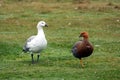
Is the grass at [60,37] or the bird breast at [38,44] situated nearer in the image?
the grass at [60,37]

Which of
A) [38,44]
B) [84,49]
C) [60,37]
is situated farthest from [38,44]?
[60,37]

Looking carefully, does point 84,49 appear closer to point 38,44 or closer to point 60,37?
point 38,44

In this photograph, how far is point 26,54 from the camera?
22.2 m

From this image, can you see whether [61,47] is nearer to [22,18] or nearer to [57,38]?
[57,38]

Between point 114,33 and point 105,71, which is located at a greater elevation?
point 105,71

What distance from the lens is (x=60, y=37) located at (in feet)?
87.7

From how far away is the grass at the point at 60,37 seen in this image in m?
17.3

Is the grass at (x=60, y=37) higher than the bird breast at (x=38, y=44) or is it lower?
lower

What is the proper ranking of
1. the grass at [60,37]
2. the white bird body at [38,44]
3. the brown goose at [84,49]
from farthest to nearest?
the white bird body at [38,44] → the brown goose at [84,49] → the grass at [60,37]

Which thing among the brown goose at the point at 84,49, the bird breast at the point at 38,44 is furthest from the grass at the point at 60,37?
the bird breast at the point at 38,44

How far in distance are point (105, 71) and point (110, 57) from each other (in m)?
3.46

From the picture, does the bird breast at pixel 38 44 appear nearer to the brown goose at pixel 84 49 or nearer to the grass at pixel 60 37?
the grass at pixel 60 37

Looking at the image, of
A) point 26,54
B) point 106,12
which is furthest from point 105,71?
point 106,12

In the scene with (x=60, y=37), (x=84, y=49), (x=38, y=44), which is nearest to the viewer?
(x=84, y=49)
